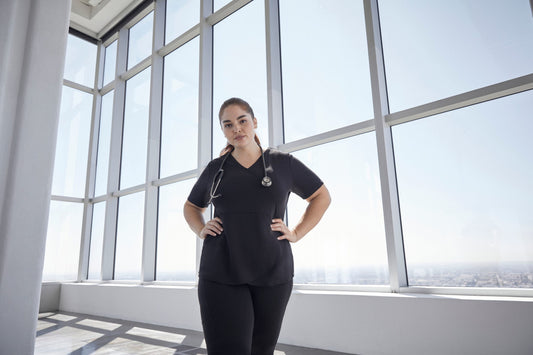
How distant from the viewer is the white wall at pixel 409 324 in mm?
1883

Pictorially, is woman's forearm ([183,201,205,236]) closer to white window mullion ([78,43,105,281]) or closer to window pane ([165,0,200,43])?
window pane ([165,0,200,43])

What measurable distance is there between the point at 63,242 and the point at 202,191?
216 inches

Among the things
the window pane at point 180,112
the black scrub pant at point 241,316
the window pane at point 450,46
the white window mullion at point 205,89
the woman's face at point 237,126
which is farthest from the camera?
the window pane at point 180,112

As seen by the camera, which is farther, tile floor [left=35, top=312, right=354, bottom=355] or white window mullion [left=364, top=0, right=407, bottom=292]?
tile floor [left=35, top=312, right=354, bottom=355]

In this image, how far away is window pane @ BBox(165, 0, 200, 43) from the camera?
4.89 m

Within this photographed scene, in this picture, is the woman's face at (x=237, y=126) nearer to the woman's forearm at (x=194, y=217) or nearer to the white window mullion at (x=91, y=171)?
the woman's forearm at (x=194, y=217)

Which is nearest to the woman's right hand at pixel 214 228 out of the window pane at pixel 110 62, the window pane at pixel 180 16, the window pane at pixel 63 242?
the window pane at pixel 180 16

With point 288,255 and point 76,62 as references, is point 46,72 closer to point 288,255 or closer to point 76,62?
point 288,255

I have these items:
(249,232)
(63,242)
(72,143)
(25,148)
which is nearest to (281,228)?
(249,232)

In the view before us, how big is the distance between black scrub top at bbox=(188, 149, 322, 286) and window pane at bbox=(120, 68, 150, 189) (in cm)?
430

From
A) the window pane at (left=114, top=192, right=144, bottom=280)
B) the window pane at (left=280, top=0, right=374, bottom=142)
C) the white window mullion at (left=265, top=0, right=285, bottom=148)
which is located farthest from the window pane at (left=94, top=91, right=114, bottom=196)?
the window pane at (left=280, top=0, right=374, bottom=142)

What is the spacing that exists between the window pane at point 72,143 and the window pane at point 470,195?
547 centimetres

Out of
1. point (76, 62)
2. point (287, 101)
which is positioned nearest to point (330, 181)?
point (287, 101)

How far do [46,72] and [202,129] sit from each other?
2.86m
